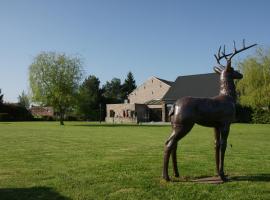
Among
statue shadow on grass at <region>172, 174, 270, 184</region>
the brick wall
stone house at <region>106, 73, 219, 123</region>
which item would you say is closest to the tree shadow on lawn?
statue shadow on grass at <region>172, 174, 270, 184</region>

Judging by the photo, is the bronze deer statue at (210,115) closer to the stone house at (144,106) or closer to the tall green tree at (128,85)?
the stone house at (144,106)

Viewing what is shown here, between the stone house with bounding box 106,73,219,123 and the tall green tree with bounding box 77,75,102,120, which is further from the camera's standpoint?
the tall green tree with bounding box 77,75,102,120

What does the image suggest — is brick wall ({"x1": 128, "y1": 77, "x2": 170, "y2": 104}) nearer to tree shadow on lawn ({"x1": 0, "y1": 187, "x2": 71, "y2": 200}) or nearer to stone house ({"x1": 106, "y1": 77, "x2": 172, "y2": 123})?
stone house ({"x1": 106, "y1": 77, "x2": 172, "y2": 123})

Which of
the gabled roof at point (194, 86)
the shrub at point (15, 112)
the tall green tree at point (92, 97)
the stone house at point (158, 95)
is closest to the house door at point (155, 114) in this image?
the stone house at point (158, 95)

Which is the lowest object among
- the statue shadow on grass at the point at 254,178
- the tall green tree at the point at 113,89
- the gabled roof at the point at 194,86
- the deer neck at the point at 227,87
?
the statue shadow on grass at the point at 254,178

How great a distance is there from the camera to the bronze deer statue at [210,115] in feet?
29.5

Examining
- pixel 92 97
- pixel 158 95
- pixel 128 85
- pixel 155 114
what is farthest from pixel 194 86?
pixel 128 85

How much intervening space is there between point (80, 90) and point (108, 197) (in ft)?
166

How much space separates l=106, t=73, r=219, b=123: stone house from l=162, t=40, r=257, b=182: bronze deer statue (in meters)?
55.0

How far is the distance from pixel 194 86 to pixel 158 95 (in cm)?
1047

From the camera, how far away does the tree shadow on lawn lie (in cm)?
826

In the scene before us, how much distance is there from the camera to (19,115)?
270 feet

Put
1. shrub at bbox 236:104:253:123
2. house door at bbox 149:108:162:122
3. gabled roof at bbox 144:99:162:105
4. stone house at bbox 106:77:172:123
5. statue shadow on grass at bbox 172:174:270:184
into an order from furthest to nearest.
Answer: gabled roof at bbox 144:99:162:105, house door at bbox 149:108:162:122, stone house at bbox 106:77:172:123, shrub at bbox 236:104:253:123, statue shadow on grass at bbox 172:174:270:184

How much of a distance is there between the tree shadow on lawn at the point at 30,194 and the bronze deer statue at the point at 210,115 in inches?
98.9
